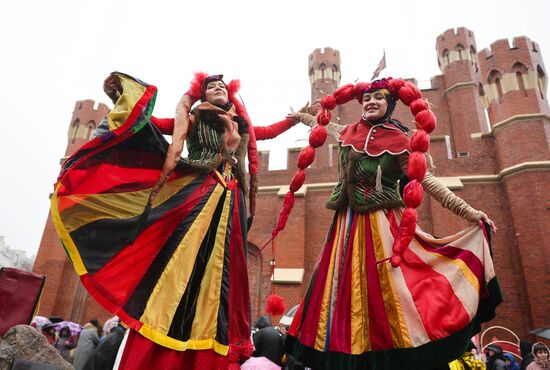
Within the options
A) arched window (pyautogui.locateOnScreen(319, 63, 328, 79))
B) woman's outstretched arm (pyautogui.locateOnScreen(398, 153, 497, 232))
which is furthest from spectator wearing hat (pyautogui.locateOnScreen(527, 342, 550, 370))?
arched window (pyautogui.locateOnScreen(319, 63, 328, 79))

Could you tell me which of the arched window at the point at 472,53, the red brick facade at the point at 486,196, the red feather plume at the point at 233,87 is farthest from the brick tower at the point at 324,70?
the red feather plume at the point at 233,87

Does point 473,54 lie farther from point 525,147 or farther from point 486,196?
point 486,196

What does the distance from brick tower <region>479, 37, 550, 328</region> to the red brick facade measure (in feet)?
0.08

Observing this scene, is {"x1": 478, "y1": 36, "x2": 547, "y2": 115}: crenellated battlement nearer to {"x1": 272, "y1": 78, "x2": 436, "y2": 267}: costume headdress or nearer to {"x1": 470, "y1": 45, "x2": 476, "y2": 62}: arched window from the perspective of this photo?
{"x1": 470, "y1": 45, "x2": 476, "y2": 62}: arched window

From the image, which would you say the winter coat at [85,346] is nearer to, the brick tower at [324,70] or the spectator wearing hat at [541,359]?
the spectator wearing hat at [541,359]

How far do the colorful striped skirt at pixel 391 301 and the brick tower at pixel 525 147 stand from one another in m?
9.24

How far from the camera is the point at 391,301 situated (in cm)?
248

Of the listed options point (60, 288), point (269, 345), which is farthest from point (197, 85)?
point (60, 288)

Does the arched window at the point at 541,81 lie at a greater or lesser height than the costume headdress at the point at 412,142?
greater

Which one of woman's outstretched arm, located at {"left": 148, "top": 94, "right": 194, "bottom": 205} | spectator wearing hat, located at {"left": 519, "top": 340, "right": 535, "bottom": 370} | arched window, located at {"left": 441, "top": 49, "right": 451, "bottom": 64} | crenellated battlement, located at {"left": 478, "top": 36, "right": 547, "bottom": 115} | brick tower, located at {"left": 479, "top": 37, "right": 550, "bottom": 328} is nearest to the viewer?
woman's outstretched arm, located at {"left": 148, "top": 94, "right": 194, "bottom": 205}

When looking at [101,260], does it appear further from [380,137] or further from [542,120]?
[542,120]

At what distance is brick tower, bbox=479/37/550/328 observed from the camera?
988 centimetres

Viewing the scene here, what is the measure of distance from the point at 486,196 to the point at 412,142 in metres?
10.5

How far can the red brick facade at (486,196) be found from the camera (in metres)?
10.3
